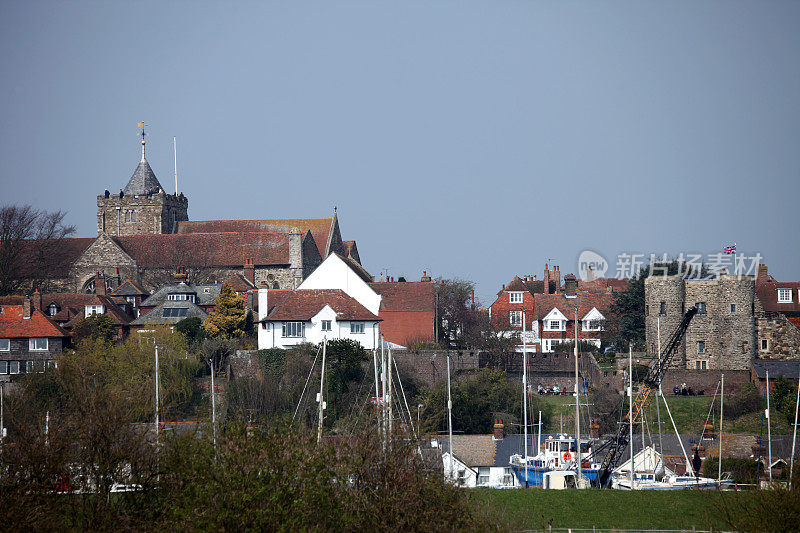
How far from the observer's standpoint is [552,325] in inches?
2948

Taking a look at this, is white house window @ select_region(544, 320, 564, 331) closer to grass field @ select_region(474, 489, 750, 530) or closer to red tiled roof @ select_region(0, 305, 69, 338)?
red tiled roof @ select_region(0, 305, 69, 338)

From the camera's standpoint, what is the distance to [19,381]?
55781mm

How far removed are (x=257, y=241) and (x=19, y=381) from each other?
30.3 meters

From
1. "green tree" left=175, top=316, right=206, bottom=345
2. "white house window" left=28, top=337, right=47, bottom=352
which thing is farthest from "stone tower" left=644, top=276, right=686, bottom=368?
"white house window" left=28, top=337, right=47, bottom=352

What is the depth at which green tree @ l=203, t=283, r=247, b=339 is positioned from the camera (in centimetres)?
6197

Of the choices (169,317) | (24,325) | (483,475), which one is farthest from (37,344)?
(483,475)

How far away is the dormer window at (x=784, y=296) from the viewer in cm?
6329

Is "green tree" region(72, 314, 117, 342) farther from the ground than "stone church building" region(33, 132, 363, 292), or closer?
closer

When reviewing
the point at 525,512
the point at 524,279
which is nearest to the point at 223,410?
the point at 525,512

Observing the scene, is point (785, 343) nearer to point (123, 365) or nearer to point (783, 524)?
point (123, 365)

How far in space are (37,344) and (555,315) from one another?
109ft

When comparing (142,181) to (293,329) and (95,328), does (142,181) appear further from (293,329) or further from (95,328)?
(293,329)

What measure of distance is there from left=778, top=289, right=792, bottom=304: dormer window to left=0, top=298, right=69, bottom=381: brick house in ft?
134

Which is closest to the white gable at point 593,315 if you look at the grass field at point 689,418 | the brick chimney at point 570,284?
the brick chimney at point 570,284
